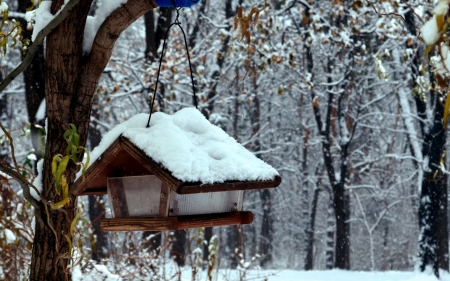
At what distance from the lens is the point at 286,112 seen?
2042 cm

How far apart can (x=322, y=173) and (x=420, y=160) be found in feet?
29.0

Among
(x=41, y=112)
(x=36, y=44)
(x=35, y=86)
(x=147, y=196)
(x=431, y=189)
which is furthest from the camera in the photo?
(x=431, y=189)

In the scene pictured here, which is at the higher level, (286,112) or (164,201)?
(286,112)

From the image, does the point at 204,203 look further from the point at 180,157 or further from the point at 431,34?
the point at 431,34

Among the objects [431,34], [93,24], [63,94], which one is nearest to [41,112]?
[63,94]

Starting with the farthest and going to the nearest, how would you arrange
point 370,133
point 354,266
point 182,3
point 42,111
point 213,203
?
point 354,266 < point 370,133 < point 42,111 < point 213,203 < point 182,3

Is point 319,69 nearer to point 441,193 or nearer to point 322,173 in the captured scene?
point 322,173

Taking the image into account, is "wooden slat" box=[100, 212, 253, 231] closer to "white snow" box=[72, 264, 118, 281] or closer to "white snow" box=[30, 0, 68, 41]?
"white snow" box=[30, 0, 68, 41]

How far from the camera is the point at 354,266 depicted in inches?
1048

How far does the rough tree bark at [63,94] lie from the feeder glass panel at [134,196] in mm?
254

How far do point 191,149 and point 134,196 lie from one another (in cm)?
50

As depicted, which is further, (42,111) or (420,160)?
(420,160)

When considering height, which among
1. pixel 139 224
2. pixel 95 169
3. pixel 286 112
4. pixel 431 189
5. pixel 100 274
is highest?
pixel 286 112

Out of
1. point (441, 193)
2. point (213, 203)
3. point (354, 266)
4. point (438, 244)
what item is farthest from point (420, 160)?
point (354, 266)
